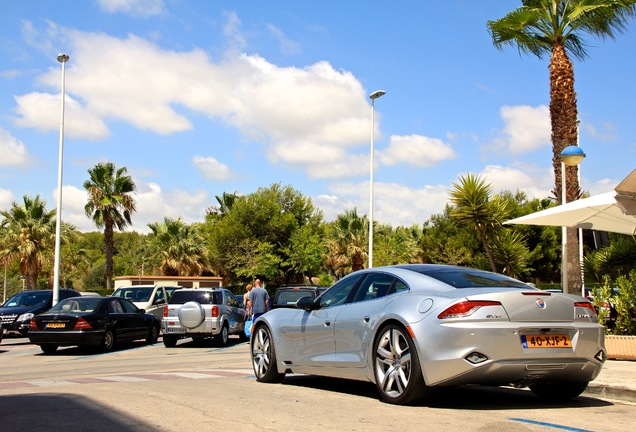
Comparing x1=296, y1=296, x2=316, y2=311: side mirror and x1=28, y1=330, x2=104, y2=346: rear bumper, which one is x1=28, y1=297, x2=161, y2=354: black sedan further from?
x1=296, y1=296, x2=316, y2=311: side mirror

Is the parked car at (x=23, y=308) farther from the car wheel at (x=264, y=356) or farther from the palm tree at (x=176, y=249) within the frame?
the palm tree at (x=176, y=249)

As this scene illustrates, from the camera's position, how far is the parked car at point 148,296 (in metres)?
24.2

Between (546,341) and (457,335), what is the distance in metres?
0.87

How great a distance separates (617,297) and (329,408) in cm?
724

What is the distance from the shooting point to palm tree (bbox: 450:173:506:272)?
70.8 feet

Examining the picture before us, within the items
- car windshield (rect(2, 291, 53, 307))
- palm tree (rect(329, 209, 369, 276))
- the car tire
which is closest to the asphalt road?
the car tire

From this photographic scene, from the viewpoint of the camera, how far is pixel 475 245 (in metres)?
49.7

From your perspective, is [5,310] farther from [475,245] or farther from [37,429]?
[475,245]

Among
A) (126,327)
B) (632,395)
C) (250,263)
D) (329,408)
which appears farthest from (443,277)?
(250,263)

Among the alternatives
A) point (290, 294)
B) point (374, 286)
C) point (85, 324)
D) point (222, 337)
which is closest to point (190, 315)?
point (222, 337)

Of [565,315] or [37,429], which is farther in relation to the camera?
[565,315]

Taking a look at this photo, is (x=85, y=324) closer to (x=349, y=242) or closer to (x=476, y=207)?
(x=476, y=207)

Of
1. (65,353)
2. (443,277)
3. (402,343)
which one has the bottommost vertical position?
(65,353)

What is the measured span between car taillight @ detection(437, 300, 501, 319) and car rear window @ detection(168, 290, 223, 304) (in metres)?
14.1
